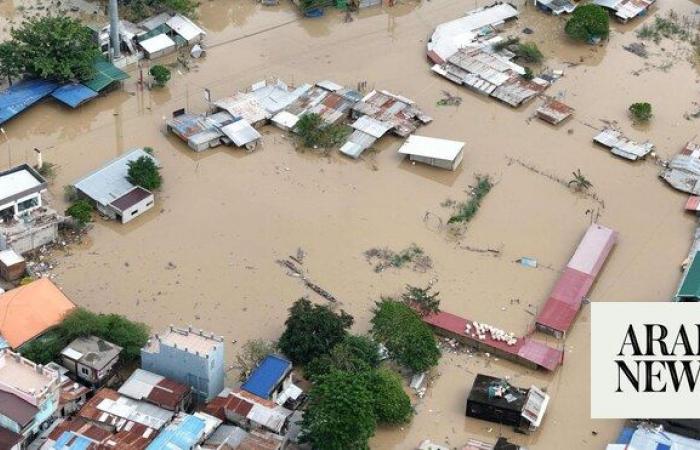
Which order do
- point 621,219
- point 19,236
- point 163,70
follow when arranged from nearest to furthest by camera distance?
1. point 19,236
2. point 621,219
3. point 163,70

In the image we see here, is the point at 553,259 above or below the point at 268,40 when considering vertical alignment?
below

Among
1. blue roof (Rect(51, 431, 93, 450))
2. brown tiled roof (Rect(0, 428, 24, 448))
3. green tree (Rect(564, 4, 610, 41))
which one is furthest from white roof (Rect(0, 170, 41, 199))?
green tree (Rect(564, 4, 610, 41))

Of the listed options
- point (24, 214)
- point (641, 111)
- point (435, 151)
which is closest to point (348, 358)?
point (435, 151)

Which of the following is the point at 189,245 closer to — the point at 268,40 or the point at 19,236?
the point at 19,236

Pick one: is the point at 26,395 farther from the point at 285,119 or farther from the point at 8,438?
the point at 285,119

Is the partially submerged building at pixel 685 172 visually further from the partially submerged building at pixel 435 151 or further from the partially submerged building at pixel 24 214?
the partially submerged building at pixel 24 214

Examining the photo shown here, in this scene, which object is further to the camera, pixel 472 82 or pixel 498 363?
pixel 472 82

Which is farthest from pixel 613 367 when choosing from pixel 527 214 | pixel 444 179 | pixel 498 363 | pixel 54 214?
pixel 54 214
